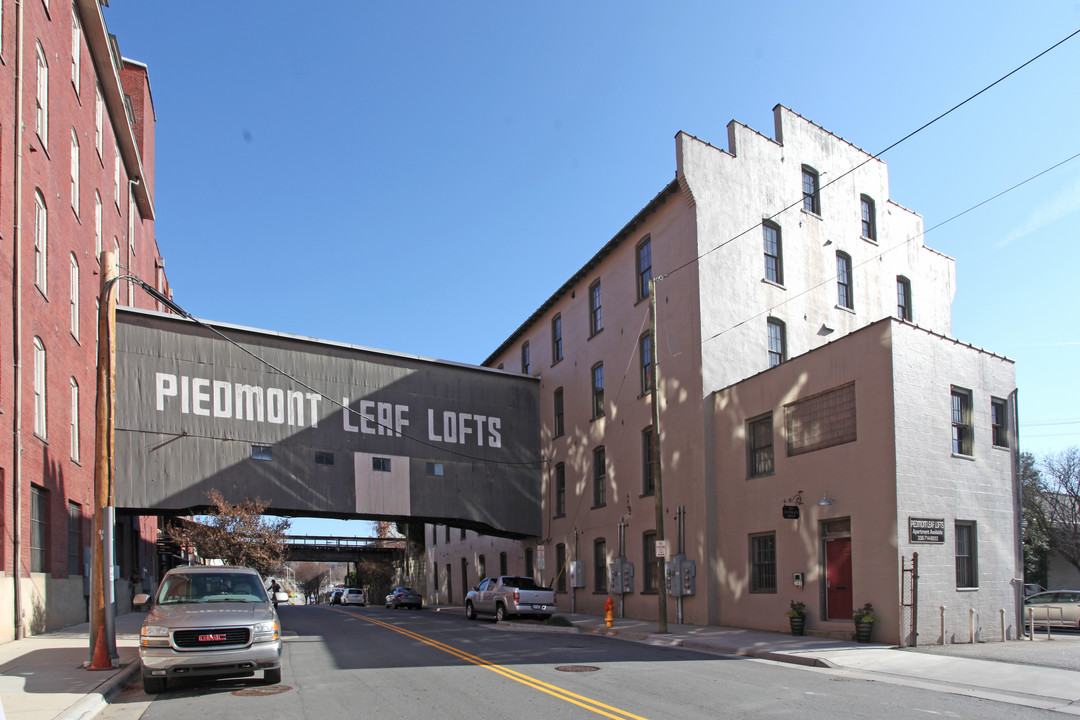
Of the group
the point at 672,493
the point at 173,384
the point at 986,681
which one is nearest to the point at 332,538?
the point at 173,384

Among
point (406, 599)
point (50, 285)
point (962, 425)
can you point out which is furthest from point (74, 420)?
point (406, 599)

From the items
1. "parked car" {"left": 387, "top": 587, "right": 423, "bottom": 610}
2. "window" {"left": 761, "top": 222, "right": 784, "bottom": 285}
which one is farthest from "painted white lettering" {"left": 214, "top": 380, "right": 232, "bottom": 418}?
"parked car" {"left": 387, "top": 587, "right": 423, "bottom": 610}

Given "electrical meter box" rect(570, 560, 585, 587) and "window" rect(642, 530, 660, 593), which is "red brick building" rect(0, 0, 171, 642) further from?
"window" rect(642, 530, 660, 593)

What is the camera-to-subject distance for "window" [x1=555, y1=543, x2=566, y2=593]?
34938mm

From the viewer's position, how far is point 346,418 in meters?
31.8

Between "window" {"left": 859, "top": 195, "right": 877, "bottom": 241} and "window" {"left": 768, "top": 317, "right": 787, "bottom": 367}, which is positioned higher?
"window" {"left": 859, "top": 195, "right": 877, "bottom": 241}

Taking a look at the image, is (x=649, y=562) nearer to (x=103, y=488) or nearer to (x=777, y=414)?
(x=777, y=414)

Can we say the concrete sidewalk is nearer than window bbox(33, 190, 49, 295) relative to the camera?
Yes

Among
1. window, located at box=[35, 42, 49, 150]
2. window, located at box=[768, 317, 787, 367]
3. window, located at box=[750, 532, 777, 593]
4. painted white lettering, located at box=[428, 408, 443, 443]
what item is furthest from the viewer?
painted white lettering, located at box=[428, 408, 443, 443]

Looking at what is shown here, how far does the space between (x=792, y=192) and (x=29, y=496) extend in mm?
23318

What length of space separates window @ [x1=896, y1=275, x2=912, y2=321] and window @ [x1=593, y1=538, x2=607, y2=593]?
13660mm

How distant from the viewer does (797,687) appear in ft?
39.9

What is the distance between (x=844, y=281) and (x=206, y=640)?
23796 mm

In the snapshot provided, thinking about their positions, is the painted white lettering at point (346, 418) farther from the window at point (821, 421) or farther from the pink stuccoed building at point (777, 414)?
the window at point (821, 421)
